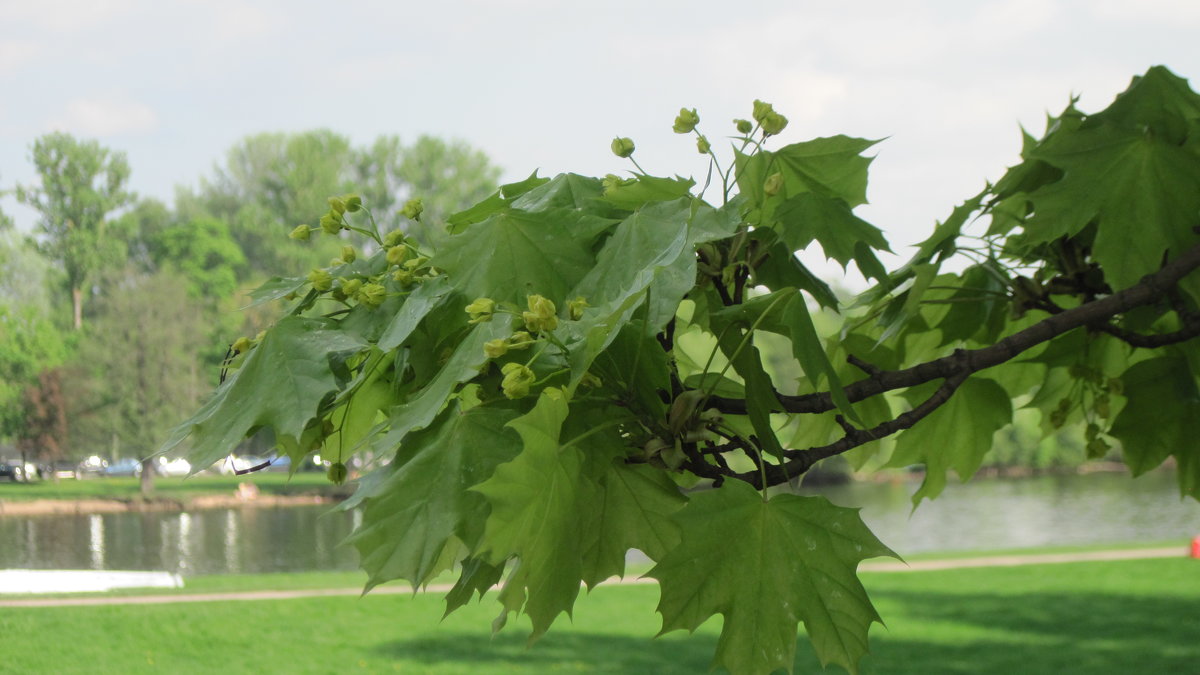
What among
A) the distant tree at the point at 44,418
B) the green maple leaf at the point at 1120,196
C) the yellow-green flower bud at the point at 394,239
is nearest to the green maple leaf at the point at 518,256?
the yellow-green flower bud at the point at 394,239

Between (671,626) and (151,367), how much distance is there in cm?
3322

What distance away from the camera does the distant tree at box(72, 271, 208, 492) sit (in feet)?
104

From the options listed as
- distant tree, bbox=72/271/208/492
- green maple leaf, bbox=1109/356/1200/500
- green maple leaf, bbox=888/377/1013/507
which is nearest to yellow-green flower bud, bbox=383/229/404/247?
green maple leaf, bbox=888/377/1013/507

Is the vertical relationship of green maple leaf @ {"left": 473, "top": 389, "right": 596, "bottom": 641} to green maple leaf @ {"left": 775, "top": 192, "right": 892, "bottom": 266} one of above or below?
below

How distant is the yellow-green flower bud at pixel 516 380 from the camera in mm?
950

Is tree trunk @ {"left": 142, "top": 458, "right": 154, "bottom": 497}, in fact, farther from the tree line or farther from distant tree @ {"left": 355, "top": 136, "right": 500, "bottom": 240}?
distant tree @ {"left": 355, "top": 136, "right": 500, "bottom": 240}

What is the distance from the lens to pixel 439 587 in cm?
1402

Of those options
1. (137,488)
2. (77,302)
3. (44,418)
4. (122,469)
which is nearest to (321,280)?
(44,418)

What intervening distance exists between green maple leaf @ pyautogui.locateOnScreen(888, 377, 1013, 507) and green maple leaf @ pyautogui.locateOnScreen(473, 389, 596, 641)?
98 cm

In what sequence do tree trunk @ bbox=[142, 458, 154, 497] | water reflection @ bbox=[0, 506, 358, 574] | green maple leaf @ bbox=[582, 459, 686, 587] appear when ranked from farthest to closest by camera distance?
tree trunk @ bbox=[142, 458, 154, 497]
water reflection @ bbox=[0, 506, 358, 574]
green maple leaf @ bbox=[582, 459, 686, 587]

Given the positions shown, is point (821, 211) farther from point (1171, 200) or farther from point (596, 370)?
point (1171, 200)

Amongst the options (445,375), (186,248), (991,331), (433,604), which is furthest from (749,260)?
(186,248)

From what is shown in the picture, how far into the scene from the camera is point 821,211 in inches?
54.2

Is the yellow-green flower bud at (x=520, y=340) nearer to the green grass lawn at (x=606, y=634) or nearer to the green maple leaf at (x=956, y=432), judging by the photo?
the green maple leaf at (x=956, y=432)
